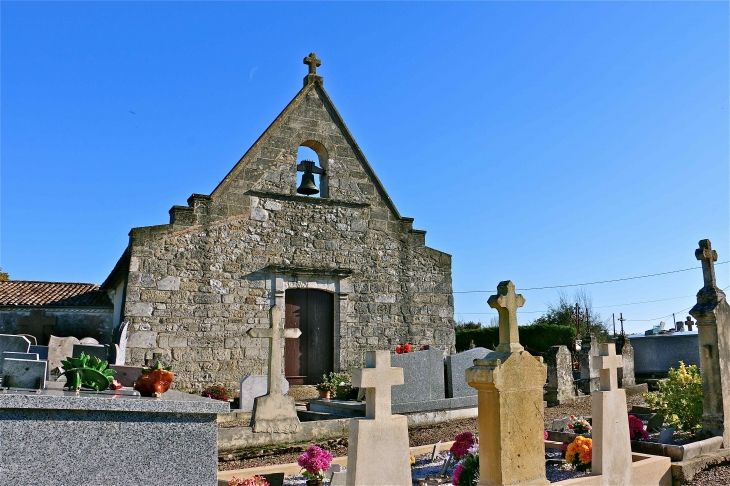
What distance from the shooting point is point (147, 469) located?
135 inches

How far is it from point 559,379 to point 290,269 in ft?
20.7

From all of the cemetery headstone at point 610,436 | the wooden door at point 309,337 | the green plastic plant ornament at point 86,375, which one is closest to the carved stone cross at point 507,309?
the cemetery headstone at point 610,436

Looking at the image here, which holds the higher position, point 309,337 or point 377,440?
point 309,337

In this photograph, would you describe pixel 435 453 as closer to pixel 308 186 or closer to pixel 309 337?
pixel 309 337

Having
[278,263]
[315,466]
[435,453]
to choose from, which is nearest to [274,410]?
[435,453]

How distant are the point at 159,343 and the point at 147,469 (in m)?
8.36

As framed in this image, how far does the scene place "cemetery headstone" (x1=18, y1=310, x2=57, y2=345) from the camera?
41.5 feet

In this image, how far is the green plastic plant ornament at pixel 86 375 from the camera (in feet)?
12.7

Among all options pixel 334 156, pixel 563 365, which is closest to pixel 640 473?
pixel 563 365

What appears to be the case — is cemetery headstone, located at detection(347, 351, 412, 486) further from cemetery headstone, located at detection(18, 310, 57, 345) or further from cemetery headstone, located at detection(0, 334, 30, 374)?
cemetery headstone, located at detection(18, 310, 57, 345)

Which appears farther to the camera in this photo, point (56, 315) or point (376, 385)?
point (56, 315)

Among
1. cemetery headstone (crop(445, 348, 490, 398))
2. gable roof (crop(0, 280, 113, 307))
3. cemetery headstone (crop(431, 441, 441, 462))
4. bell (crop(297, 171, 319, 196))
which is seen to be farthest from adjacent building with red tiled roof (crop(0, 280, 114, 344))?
cemetery headstone (crop(431, 441, 441, 462))

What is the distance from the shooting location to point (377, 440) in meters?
3.78

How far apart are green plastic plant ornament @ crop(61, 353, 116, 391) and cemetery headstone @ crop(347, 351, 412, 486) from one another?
5.71 feet
